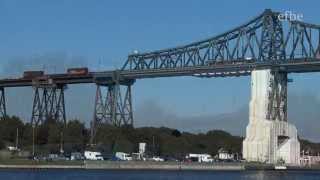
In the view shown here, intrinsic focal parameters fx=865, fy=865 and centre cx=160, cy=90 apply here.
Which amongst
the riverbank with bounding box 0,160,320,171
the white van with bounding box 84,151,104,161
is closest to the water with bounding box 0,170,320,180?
the riverbank with bounding box 0,160,320,171

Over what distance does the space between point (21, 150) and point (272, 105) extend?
188 feet

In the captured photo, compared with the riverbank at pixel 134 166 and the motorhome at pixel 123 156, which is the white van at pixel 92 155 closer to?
the motorhome at pixel 123 156

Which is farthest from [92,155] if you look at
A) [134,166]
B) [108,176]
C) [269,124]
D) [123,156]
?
[108,176]

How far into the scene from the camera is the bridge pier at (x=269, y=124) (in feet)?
624

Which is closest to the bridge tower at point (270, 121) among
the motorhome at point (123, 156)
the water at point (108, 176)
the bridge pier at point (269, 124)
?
the bridge pier at point (269, 124)

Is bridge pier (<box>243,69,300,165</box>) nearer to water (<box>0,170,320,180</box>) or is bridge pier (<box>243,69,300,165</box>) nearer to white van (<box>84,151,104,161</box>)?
white van (<box>84,151,104,161</box>)

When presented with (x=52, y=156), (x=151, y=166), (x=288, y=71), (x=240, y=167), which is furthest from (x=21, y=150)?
(x=288, y=71)

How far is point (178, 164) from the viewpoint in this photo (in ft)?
587

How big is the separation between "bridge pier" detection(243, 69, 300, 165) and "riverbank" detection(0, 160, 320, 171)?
18.7 ft

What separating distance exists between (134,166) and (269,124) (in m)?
36.0

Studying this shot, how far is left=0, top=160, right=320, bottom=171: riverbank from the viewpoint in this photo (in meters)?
161

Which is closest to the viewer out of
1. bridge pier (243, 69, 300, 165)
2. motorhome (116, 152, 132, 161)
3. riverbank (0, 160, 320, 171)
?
riverbank (0, 160, 320, 171)

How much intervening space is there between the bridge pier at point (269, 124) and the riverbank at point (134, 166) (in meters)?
5.71

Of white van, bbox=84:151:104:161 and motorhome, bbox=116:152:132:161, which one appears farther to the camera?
motorhome, bbox=116:152:132:161
